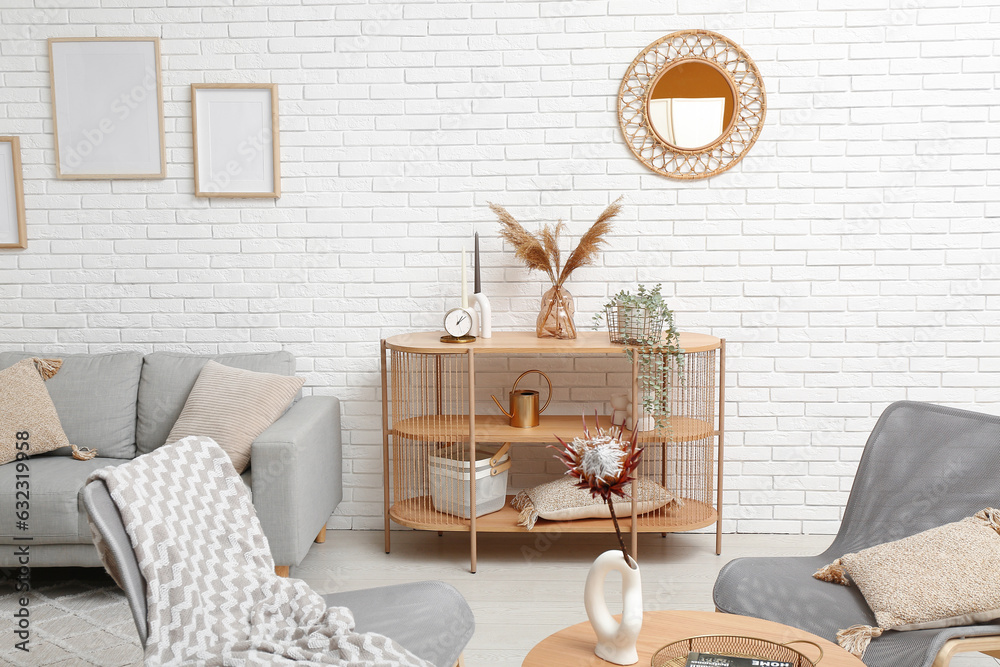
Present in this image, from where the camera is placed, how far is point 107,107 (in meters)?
3.25

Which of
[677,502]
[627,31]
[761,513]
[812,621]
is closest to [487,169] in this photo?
[627,31]

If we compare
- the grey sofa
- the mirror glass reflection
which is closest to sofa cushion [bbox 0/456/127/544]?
the grey sofa

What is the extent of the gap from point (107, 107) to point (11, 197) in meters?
0.59

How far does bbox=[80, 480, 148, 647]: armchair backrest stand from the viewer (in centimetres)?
157

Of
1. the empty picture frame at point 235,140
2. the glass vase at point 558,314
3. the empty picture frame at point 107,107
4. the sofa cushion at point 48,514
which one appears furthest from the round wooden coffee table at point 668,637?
the empty picture frame at point 107,107

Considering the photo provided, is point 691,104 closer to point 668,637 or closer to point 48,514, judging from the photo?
point 668,637

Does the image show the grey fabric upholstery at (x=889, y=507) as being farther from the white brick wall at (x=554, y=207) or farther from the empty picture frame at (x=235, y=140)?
the empty picture frame at (x=235, y=140)

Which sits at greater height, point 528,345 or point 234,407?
point 528,345

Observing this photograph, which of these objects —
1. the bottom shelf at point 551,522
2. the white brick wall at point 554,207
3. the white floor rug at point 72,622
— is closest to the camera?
the white floor rug at point 72,622

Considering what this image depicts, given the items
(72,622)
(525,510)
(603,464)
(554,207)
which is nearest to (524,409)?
(525,510)

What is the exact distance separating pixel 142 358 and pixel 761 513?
271cm

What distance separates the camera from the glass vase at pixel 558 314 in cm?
301

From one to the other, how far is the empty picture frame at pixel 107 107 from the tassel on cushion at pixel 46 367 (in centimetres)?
83

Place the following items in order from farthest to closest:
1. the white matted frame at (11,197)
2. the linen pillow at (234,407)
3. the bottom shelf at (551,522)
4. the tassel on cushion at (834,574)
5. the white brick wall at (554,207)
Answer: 1. the white matted frame at (11,197)
2. the white brick wall at (554,207)
3. the bottom shelf at (551,522)
4. the linen pillow at (234,407)
5. the tassel on cushion at (834,574)
